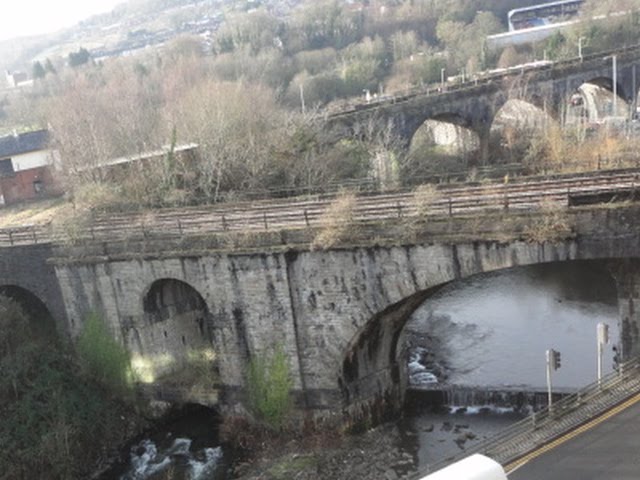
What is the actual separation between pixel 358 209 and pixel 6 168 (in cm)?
3382

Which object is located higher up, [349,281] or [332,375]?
[349,281]

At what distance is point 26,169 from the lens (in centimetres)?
4831

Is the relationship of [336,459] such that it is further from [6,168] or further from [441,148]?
[6,168]

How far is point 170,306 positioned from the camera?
27.6 m

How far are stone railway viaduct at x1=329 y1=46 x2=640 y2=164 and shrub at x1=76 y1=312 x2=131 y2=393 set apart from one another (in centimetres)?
2024

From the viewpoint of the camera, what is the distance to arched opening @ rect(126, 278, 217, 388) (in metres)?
27.0

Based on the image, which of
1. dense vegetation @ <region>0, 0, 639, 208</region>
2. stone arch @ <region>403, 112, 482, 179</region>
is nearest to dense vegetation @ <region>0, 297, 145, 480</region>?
dense vegetation @ <region>0, 0, 639, 208</region>

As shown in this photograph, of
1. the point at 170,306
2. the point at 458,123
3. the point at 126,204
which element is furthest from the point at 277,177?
the point at 458,123

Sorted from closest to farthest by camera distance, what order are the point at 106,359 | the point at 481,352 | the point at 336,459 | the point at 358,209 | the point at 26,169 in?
1. the point at 336,459
2. the point at 358,209
3. the point at 106,359
4. the point at 481,352
5. the point at 26,169

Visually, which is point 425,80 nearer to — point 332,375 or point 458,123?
point 458,123

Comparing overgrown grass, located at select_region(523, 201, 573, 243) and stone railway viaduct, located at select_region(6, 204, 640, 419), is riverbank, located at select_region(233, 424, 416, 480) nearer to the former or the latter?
stone railway viaduct, located at select_region(6, 204, 640, 419)

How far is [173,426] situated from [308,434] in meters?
6.52

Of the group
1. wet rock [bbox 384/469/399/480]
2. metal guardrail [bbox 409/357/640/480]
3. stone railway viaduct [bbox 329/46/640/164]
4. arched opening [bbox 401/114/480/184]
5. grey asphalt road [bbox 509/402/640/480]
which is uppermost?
stone railway viaduct [bbox 329/46/640/164]

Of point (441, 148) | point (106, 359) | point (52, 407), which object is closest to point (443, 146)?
point (441, 148)
